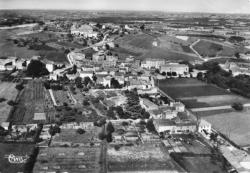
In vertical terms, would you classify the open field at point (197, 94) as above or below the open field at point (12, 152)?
above

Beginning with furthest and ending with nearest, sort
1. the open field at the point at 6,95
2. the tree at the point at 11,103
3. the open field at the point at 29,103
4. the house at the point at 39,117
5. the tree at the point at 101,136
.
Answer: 1. the tree at the point at 11,103
2. the open field at the point at 6,95
3. the open field at the point at 29,103
4. the house at the point at 39,117
5. the tree at the point at 101,136

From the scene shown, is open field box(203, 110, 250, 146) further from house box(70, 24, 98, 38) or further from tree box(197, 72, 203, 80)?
house box(70, 24, 98, 38)

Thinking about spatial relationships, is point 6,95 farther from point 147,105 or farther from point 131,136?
point 131,136

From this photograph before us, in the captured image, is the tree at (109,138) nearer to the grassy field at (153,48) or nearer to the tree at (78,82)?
the tree at (78,82)

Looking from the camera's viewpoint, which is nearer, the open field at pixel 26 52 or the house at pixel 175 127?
the house at pixel 175 127

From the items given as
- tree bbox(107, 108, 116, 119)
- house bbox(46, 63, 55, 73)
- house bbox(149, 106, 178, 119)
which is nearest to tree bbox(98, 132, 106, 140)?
tree bbox(107, 108, 116, 119)

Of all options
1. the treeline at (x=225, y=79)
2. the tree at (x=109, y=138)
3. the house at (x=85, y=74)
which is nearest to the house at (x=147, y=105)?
the tree at (x=109, y=138)
